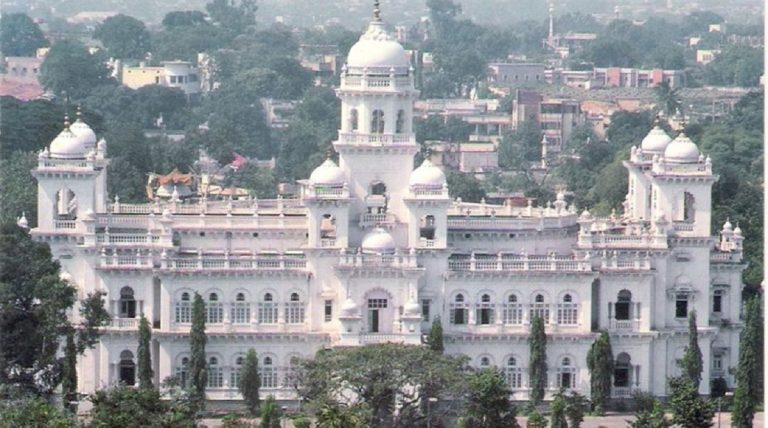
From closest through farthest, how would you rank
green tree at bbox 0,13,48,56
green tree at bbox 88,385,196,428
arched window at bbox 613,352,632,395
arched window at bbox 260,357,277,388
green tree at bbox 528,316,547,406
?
1. green tree at bbox 88,385,196,428
2. green tree at bbox 528,316,547,406
3. arched window at bbox 260,357,277,388
4. arched window at bbox 613,352,632,395
5. green tree at bbox 0,13,48,56

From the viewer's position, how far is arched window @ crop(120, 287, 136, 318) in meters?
64.4

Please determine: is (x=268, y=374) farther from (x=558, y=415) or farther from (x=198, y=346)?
(x=558, y=415)

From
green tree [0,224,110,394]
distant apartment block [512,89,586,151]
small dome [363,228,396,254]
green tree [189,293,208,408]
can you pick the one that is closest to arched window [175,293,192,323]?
green tree [189,293,208,408]

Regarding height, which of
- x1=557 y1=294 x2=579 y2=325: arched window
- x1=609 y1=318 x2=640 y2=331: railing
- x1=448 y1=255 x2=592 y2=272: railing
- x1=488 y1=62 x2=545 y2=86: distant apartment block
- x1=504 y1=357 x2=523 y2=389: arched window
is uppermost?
x1=488 y1=62 x2=545 y2=86: distant apartment block

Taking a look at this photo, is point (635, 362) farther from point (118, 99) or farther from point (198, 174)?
point (118, 99)

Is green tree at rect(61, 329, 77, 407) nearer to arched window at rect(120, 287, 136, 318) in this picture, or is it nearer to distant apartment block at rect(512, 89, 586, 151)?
arched window at rect(120, 287, 136, 318)

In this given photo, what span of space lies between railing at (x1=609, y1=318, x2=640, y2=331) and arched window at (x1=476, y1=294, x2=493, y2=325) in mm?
2406

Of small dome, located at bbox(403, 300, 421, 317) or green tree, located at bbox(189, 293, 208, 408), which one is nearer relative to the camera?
small dome, located at bbox(403, 300, 421, 317)

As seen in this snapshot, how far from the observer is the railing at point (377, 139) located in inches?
2574

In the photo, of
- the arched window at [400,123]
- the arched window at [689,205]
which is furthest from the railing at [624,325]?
the arched window at [400,123]

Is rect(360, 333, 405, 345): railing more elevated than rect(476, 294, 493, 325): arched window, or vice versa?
→ rect(476, 294, 493, 325): arched window

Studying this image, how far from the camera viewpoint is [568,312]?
212 feet

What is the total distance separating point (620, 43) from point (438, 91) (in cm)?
2317

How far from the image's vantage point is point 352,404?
5884 centimetres
